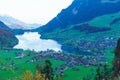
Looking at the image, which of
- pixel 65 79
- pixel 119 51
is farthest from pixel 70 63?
pixel 119 51

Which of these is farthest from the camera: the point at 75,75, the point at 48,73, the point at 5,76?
the point at 75,75

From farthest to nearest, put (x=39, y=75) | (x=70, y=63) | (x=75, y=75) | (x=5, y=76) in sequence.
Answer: (x=70, y=63) → (x=75, y=75) → (x=5, y=76) → (x=39, y=75)

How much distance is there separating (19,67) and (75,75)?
28620 mm

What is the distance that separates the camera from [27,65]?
18688 centimetres

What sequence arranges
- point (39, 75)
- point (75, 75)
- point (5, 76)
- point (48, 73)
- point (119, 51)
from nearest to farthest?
point (39, 75) → point (48, 73) → point (119, 51) → point (5, 76) → point (75, 75)

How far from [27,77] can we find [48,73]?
7.36 metres

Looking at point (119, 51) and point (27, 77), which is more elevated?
point (119, 51)

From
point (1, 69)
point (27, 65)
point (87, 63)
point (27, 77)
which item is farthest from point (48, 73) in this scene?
point (87, 63)

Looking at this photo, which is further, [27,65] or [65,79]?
[27,65]

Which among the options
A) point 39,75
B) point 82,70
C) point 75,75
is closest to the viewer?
point 39,75

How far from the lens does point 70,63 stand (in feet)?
636

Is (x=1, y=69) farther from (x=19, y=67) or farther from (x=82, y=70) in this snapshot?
(x=82, y=70)

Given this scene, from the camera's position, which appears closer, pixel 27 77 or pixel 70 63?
pixel 27 77

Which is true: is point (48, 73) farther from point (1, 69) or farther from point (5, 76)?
point (1, 69)
